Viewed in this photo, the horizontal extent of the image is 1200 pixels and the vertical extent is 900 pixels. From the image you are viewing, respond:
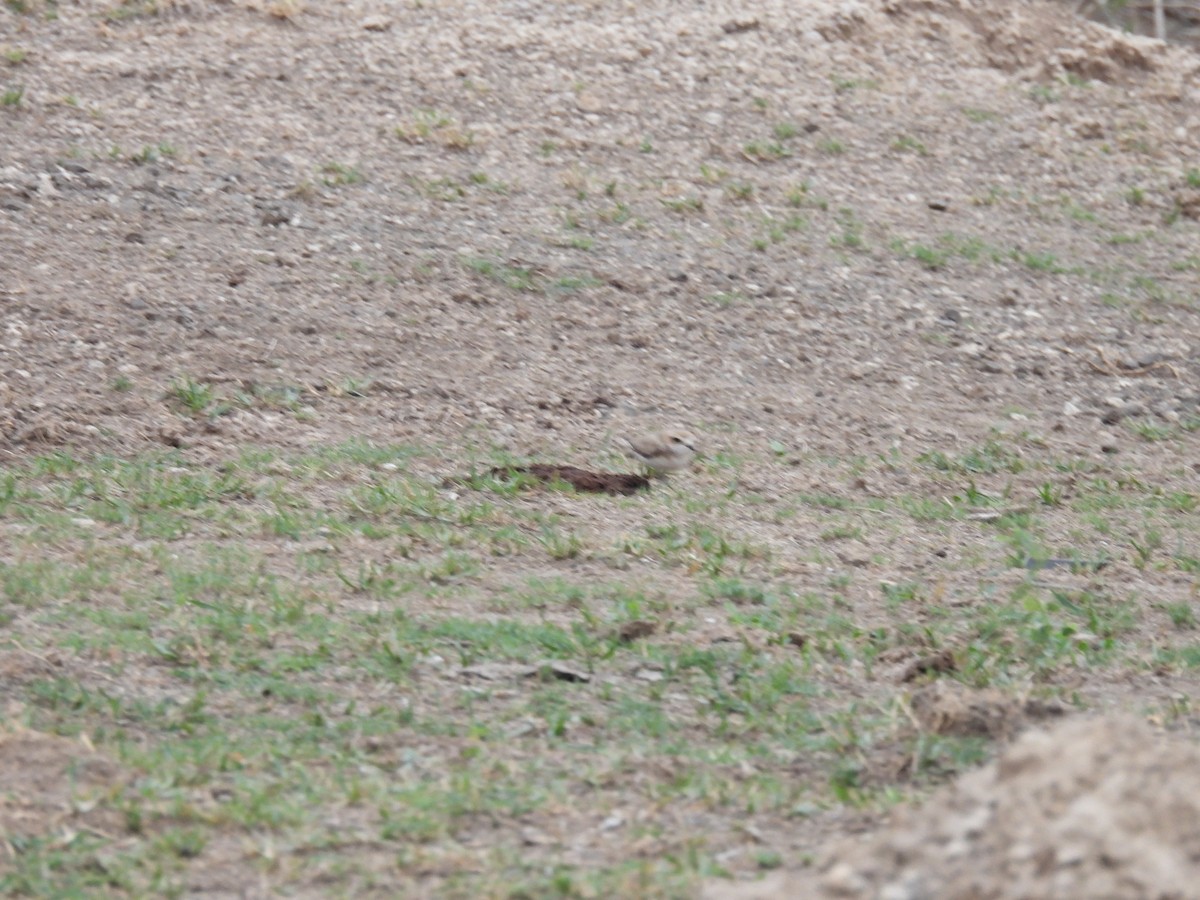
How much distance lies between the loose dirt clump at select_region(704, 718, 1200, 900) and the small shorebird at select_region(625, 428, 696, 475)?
132 inches

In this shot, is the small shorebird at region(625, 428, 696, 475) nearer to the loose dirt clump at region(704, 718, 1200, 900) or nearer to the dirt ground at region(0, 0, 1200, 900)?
the dirt ground at region(0, 0, 1200, 900)

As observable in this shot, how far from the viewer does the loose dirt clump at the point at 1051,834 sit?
2580 millimetres

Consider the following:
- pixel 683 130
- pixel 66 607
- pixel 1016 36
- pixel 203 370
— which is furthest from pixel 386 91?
pixel 66 607

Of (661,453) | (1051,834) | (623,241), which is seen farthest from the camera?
(623,241)

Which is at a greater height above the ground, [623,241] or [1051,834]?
[1051,834]

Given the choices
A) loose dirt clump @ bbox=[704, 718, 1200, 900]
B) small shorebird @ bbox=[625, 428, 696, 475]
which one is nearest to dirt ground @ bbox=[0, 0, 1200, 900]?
small shorebird @ bbox=[625, 428, 696, 475]

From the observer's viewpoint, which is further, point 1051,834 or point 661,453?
point 661,453

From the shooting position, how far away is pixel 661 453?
6.27 metres

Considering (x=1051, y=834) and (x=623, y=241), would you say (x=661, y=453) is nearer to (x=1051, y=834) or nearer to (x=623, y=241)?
(x=623, y=241)

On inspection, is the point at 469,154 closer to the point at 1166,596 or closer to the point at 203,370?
the point at 203,370

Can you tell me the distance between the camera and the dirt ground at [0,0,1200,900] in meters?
6.72

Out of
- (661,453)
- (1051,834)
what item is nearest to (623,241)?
(661,453)

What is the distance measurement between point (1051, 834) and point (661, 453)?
3.72 meters

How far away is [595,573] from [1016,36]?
25.8ft
